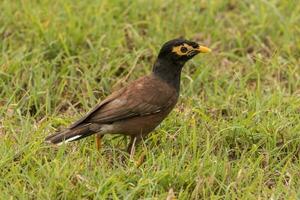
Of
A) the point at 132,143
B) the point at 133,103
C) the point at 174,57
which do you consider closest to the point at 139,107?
the point at 133,103

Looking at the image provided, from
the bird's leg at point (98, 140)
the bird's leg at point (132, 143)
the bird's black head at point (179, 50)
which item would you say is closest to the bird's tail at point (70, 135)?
the bird's leg at point (98, 140)

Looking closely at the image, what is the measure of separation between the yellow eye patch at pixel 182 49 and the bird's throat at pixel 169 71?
110 mm

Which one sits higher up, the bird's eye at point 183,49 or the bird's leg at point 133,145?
the bird's eye at point 183,49

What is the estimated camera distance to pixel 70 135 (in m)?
6.43

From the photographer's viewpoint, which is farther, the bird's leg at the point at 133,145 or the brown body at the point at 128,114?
the brown body at the point at 128,114

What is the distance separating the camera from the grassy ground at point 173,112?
5953 millimetres

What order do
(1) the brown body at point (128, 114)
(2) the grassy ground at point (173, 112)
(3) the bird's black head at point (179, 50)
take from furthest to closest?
(3) the bird's black head at point (179, 50), (1) the brown body at point (128, 114), (2) the grassy ground at point (173, 112)

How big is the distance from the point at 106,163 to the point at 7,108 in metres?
1.29

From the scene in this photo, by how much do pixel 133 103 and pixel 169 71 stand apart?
0.49m

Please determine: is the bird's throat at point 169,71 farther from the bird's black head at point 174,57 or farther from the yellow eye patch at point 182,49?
the yellow eye patch at point 182,49

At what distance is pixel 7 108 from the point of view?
711 centimetres

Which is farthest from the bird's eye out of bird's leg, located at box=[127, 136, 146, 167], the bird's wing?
bird's leg, located at box=[127, 136, 146, 167]

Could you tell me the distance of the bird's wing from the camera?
259 inches

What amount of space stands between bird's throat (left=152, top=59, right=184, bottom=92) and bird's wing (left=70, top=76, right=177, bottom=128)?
8 centimetres
